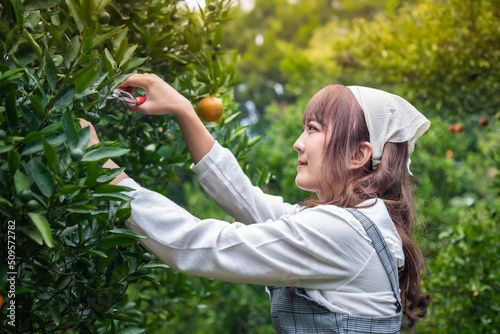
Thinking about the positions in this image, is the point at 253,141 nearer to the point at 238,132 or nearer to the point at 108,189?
the point at 238,132

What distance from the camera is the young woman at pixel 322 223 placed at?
3.63ft

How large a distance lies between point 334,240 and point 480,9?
2278 millimetres

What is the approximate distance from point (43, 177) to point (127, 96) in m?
0.43

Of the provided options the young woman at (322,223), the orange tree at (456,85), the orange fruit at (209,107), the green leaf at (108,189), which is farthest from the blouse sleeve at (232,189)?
the orange tree at (456,85)

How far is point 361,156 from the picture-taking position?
54.9 inches

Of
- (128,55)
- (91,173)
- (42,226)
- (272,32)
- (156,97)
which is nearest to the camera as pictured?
(42,226)

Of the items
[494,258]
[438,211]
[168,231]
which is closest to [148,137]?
[168,231]

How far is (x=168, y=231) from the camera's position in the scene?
3.57 feet

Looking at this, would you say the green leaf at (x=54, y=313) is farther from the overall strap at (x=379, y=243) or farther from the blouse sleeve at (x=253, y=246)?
the overall strap at (x=379, y=243)

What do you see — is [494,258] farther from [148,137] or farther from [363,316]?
[148,137]

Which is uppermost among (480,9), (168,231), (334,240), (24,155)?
(24,155)

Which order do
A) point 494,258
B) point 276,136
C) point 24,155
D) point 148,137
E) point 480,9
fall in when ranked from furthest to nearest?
point 276,136 → point 480,9 → point 494,258 → point 148,137 → point 24,155

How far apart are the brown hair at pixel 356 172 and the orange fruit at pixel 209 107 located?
265 mm

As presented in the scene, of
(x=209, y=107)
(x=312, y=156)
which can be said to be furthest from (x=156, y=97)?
(x=312, y=156)
